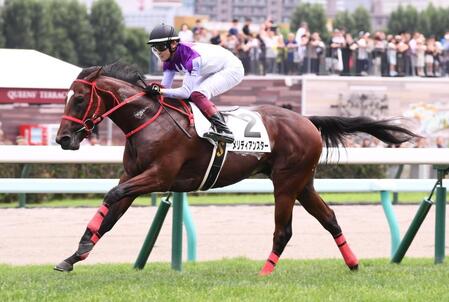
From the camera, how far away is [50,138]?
75.6 ft

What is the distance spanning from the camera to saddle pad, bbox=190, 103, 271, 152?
7.39 meters

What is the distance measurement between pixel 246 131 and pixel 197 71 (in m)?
0.55

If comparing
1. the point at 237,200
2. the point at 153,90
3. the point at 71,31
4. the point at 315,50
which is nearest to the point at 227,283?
the point at 153,90

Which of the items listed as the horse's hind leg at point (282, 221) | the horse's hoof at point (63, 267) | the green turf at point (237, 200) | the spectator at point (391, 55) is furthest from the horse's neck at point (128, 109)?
the spectator at point (391, 55)

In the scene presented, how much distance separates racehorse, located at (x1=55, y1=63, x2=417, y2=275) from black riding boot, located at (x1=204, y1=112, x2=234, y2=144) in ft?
0.30

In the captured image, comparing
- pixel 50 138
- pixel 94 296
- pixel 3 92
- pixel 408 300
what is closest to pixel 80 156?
pixel 94 296

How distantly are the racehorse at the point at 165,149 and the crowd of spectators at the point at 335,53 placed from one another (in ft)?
54.6

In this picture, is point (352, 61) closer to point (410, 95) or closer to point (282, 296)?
point (410, 95)

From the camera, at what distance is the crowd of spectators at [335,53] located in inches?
974

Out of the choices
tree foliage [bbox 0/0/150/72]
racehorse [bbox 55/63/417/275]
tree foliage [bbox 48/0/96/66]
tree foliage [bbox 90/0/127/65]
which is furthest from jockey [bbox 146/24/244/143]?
tree foliage [bbox 90/0/127/65]

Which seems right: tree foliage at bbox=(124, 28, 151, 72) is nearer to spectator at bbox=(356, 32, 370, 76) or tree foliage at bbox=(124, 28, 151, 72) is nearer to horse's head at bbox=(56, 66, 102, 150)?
spectator at bbox=(356, 32, 370, 76)

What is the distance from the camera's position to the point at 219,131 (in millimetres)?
7207

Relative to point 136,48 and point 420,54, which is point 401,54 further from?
point 136,48

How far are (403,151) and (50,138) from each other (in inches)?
598
